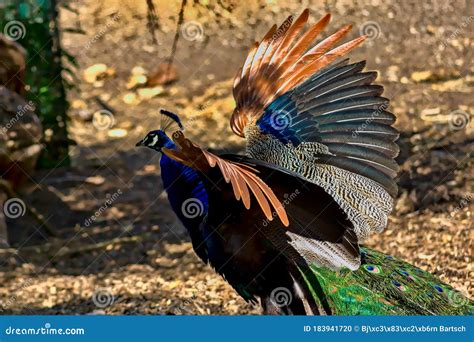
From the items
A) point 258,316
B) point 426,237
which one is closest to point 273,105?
point 258,316

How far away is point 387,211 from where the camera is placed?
500 cm

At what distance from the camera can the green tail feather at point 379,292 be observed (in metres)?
4.50

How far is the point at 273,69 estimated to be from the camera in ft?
15.8

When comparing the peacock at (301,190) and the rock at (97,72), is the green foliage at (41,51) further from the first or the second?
the peacock at (301,190)

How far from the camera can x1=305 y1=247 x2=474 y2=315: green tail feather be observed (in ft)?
14.8

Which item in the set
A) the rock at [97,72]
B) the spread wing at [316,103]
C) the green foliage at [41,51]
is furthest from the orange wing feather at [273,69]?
the rock at [97,72]

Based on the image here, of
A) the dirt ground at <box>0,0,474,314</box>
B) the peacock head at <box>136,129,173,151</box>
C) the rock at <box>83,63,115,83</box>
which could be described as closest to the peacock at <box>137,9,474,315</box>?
the peacock head at <box>136,129,173,151</box>

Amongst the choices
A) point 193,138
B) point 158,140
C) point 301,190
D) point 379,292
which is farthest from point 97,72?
point 379,292

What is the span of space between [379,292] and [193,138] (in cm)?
339

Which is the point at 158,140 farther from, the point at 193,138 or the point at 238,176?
the point at 193,138

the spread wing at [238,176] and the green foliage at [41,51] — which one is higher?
the green foliage at [41,51]

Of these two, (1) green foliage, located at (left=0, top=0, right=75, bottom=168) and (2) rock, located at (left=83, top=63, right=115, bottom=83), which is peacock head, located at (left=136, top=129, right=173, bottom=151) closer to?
(1) green foliage, located at (left=0, top=0, right=75, bottom=168)

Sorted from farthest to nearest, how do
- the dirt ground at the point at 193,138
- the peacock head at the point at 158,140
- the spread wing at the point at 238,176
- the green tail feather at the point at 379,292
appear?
the dirt ground at the point at 193,138, the peacock head at the point at 158,140, the green tail feather at the point at 379,292, the spread wing at the point at 238,176

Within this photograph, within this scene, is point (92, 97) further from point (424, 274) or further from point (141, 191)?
point (424, 274)
